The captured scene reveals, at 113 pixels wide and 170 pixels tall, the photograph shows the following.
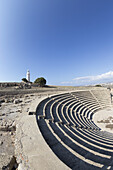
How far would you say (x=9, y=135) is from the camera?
5492 millimetres

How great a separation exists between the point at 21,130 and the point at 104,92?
25.9 metres

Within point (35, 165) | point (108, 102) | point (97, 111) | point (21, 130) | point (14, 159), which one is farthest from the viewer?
point (108, 102)

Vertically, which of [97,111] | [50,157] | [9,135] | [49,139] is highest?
[50,157]

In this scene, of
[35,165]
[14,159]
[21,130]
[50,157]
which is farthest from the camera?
[21,130]

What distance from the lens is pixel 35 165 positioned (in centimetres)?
267

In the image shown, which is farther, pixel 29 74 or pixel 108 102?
pixel 29 74

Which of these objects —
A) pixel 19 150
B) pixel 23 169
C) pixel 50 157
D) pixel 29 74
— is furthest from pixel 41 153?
pixel 29 74

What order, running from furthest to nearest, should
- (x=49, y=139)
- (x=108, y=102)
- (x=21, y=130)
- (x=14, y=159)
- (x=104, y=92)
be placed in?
(x=104, y=92), (x=108, y=102), (x=21, y=130), (x=49, y=139), (x=14, y=159)

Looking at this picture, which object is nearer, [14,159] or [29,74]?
[14,159]

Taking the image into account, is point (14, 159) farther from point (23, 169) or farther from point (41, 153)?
point (41, 153)

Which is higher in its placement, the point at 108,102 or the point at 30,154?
the point at 30,154

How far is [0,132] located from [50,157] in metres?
4.91

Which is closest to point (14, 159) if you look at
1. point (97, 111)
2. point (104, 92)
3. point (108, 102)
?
point (97, 111)

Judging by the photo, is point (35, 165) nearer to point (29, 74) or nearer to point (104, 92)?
point (104, 92)
